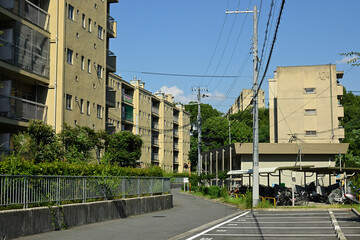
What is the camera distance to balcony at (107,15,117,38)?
41.5 meters

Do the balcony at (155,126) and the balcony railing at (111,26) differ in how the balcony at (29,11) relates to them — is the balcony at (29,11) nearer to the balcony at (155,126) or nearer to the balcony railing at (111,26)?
the balcony railing at (111,26)

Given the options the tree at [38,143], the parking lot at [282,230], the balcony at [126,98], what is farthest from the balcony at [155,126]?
the parking lot at [282,230]

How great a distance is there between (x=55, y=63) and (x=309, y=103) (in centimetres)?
4211

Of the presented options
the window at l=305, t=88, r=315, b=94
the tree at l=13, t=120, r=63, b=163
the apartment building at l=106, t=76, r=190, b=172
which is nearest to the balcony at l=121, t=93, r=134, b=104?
the apartment building at l=106, t=76, r=190, b=172

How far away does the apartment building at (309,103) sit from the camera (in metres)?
64.2

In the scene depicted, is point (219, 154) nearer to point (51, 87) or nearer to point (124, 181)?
point (51, 87)

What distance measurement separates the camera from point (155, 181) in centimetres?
2838

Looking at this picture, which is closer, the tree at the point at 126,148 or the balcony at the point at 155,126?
the tree at the point at 126,148

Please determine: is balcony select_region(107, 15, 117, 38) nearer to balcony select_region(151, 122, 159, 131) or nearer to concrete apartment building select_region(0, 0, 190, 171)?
concrete apartment building select_region(0, 0, 190, 171)

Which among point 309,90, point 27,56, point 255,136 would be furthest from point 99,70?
point 309,90

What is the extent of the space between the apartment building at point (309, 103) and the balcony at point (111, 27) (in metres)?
29.0

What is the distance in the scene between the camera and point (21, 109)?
2730cm

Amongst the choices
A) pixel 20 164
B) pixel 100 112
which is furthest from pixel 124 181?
pixel 100 112

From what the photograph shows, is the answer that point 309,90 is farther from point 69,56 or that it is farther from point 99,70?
point 69,56
